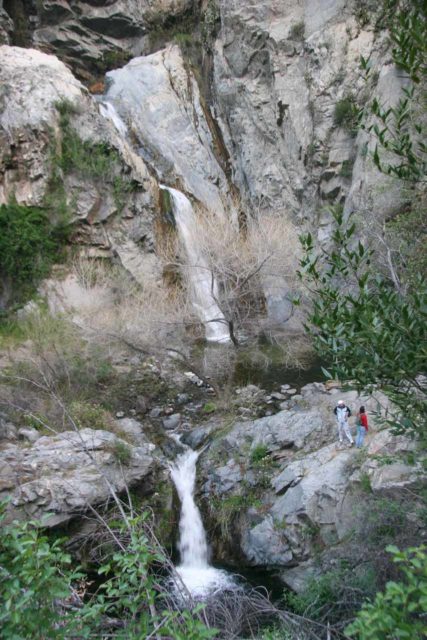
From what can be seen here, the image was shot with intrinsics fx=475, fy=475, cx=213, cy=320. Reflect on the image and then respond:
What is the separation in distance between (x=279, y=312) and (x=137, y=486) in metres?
8.64

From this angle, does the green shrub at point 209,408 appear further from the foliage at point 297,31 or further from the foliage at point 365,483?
the foliage at point 297,31

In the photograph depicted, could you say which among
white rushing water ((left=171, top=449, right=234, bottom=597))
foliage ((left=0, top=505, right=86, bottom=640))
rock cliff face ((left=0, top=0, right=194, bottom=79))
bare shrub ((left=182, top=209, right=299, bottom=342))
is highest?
rock cliff face ((left=0, top=0, right=194, bottom=79))

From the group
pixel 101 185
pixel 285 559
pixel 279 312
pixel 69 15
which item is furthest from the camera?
pixel 69 15

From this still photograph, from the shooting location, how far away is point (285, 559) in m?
7.78

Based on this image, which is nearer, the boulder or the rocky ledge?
the rocky ledge

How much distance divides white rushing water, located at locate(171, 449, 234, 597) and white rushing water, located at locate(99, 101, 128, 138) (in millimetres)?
15812

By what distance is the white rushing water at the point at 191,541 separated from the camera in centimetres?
813

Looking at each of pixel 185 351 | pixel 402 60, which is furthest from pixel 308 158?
pixel 402 60

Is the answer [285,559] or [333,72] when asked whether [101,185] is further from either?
[285,559]

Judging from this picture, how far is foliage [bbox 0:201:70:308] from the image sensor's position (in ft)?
53.6

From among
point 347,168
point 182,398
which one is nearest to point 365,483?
point 182,398

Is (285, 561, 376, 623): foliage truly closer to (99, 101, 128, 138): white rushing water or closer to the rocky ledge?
the rocky ledge

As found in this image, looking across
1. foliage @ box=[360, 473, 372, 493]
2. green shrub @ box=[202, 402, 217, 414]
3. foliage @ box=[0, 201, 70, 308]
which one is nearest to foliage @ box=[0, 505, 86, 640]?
foliage @ box=[360, 473, 372, 493]

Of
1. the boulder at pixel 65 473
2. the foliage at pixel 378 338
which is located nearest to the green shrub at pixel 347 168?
the boulder at pixel 65 473
